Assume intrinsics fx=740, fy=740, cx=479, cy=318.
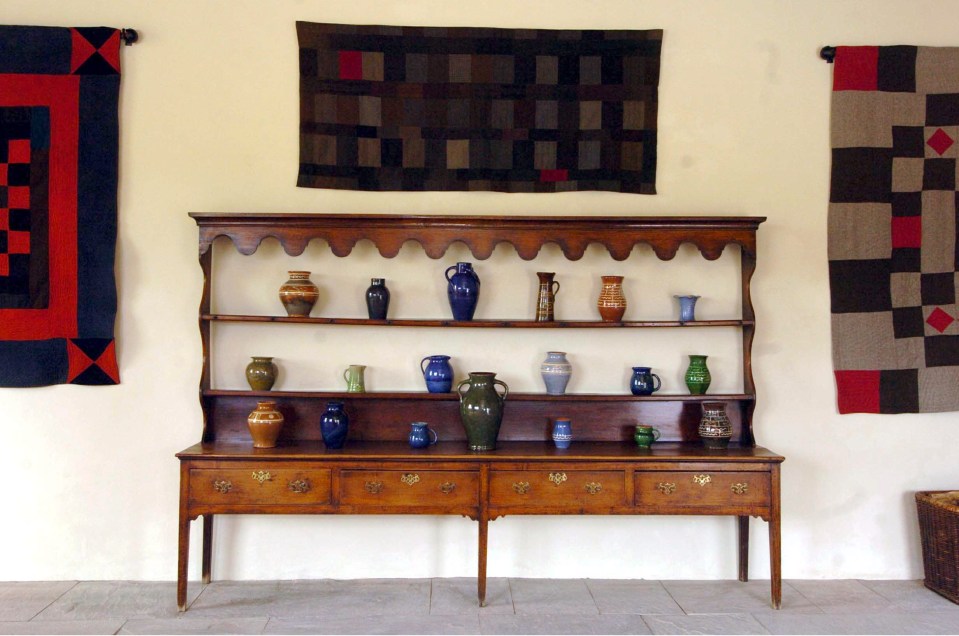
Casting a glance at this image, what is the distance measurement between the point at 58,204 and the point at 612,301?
2516mm

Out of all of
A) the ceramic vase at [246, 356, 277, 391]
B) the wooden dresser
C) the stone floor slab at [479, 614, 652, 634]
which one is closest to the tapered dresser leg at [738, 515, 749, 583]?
the wooden dresser

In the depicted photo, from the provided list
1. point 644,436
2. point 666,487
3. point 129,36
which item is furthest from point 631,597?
point 129,36

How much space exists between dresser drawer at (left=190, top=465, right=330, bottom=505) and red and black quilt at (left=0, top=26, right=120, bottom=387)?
79 centimetres

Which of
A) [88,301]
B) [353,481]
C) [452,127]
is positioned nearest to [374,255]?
[452,127]

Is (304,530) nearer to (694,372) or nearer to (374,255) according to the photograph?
(374,255)

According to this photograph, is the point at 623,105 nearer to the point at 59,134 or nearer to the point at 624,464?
the point at 624,464

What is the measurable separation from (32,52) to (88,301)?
115cm

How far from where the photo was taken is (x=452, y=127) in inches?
135

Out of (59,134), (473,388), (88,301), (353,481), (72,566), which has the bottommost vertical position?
(72,566)

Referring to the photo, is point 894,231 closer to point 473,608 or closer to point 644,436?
point 644,436

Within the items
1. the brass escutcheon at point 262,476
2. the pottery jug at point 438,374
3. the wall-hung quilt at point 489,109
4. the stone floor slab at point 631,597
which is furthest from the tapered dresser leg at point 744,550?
the brass escutcheon at point 262,476

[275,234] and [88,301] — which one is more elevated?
[275,234]

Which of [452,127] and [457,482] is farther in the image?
[452,127]

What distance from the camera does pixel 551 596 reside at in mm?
3180
